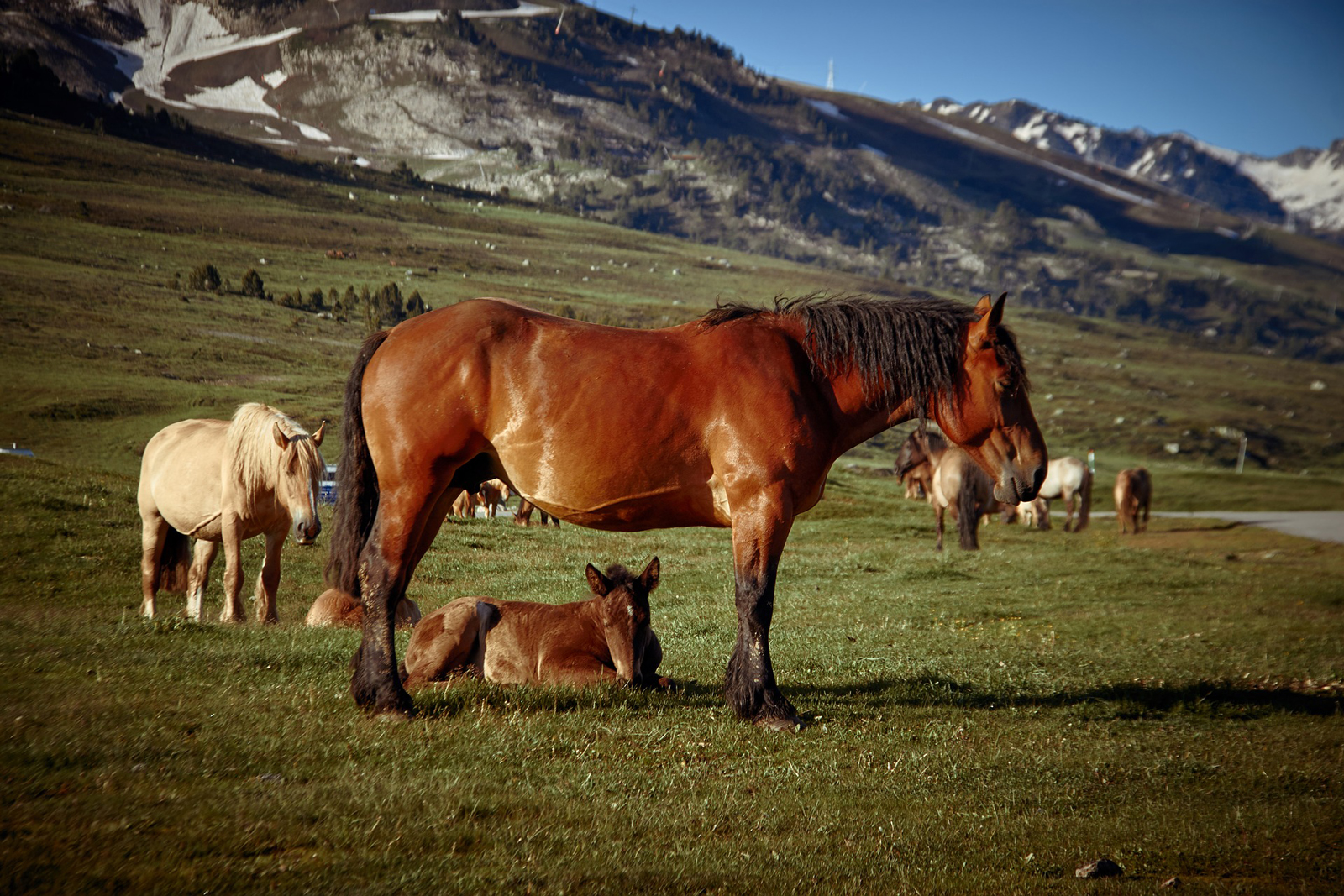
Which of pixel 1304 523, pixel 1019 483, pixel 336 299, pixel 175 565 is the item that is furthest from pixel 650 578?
pixel 336 299

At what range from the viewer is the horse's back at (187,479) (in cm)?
1230

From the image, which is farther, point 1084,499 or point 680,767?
point 1084,499

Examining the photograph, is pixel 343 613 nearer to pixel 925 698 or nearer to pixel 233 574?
pixel 233 574

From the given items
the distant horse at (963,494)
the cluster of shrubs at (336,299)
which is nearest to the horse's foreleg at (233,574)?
the distant horse at (963,494)

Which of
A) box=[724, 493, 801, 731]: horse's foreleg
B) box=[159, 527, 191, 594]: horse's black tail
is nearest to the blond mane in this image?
box=[159, 527, 191, 594]: horse's black tail

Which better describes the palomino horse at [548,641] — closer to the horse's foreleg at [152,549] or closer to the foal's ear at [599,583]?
the foal's ear at [599,583]

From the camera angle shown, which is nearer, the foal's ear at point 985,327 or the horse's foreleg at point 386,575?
the horse's foreleg at point 386,575

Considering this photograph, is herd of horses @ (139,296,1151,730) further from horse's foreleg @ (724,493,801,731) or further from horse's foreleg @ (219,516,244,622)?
horse's foreleg @ (219,516,244,622)

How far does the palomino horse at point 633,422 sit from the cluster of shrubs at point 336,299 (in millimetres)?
85260

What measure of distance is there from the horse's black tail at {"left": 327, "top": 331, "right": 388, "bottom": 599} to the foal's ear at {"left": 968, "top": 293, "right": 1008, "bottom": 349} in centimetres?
521

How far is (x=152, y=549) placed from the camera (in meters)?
12.9

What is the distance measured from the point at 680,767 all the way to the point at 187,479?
9.40 m

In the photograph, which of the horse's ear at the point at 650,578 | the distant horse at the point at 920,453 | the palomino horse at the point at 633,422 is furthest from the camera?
the distant horse at the point at 920,453

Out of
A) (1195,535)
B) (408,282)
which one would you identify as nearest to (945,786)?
(1195,535)
